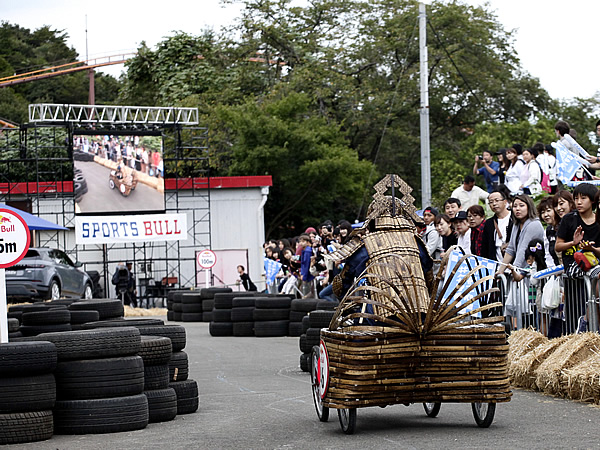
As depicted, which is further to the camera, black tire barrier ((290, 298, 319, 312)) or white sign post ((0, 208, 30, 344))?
black tire barrier ((290, 298, 319, 312))

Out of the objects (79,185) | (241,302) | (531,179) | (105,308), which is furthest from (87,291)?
(531,179)

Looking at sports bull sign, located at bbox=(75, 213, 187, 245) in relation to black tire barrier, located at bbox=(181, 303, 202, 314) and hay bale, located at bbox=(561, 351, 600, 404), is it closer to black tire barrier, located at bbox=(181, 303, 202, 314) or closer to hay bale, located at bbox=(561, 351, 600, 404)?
black tire barrier, located at bbox=(181, 303, 202, 314)

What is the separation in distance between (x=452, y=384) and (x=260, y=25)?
4813 cm

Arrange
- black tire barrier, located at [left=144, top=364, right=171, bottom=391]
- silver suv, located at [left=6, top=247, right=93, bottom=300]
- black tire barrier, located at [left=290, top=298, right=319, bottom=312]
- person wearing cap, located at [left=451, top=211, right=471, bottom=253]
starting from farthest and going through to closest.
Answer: silver suv, located at [left=6, top=247, right=93, bottom=300], black tire barrier, located at [left=290, top=298, right=319, bottom=312], person wearing cap, located at [left=451, top=211, right=471, bottom=253], black tire barrier, located at [left=144, top=364, right=171, bottom=391]

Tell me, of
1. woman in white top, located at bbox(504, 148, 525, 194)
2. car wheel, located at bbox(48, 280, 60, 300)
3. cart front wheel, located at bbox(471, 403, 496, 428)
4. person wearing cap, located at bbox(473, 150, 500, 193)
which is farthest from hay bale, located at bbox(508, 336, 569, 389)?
car wheel, located at bbox(48, 280, 60, 300)

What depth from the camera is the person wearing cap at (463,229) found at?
47.0ft

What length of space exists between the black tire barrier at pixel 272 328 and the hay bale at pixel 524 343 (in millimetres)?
9924

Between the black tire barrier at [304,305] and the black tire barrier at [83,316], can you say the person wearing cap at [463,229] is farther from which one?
the black tire barrier at [83,316]

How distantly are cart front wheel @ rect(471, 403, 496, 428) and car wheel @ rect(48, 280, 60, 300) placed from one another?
870 inches

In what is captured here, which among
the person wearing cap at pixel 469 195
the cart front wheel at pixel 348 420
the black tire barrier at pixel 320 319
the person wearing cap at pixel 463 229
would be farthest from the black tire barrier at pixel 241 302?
the cart front wheel at pixel 348 420

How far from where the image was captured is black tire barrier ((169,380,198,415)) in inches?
394

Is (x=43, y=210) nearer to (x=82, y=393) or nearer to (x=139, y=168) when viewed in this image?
(x=139, y=168)

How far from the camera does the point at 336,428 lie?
841 centimetres

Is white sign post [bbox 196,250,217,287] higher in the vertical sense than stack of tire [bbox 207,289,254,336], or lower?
higher
